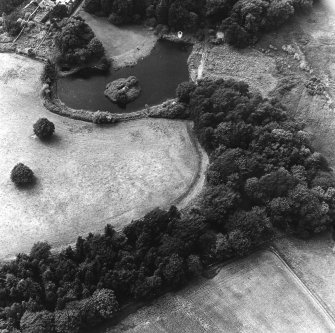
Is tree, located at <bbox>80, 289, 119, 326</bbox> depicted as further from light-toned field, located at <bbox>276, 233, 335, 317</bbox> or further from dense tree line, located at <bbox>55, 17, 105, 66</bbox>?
dense tree line, located at <bbox>55, 17, 105, 66</bbox>

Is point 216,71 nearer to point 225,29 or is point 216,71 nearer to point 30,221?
point 225,29

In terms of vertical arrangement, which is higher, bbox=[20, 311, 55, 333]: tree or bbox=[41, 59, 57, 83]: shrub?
bbox=[41, 59, 57, 83]: shrub

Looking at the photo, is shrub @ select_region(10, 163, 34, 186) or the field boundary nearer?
the field boundary

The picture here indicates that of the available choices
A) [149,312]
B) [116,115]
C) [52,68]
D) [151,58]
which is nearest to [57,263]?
[149,312]

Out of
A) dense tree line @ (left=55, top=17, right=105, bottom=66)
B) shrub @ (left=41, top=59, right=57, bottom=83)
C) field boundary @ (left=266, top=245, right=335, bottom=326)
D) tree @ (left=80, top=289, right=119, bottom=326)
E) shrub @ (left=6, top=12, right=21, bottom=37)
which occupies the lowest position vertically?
field boundary @ (left=266, top=245, right=335, bottom=326)

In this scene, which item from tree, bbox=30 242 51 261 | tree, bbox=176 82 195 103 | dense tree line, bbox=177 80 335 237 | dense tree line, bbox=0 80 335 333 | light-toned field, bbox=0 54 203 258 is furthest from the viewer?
tree, bbox=176 82 195 103

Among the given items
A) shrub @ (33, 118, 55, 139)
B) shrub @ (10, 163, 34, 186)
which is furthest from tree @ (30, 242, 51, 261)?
shrub @ (33, 118, 55, 139)
